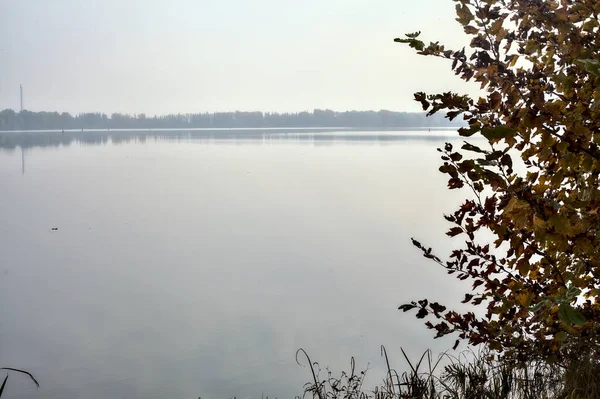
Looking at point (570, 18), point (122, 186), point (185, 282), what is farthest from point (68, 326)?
point (122, 186)

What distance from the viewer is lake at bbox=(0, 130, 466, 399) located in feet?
17.2

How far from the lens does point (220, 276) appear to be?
8.00 meters

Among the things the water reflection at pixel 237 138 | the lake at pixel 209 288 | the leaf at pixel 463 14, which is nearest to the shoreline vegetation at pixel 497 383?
the lake at pixel 209 288

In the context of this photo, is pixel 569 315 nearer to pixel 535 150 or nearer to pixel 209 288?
pixel 535 150

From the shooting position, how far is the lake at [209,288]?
5.24 m

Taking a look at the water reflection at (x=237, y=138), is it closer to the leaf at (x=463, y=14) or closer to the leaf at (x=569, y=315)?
the leaf at (x=463, y=14)

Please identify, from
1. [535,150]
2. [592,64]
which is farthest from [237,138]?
[592,64]

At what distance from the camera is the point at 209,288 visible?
7.46 metres

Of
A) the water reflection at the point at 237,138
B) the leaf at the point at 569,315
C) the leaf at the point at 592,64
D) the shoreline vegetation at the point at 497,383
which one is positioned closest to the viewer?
the leaf at the point at 569,315

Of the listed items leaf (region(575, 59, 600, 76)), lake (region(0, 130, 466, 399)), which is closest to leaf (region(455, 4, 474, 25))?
leaf (region(575, 59, 600, 76))

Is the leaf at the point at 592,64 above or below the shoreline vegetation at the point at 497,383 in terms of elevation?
above

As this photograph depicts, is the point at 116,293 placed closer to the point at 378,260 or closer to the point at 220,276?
the point at 220,276

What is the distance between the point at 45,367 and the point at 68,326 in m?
0.97

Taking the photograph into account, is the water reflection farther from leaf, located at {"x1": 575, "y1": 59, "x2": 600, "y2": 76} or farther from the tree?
leaf, located at {"x1": 575, "y1": 59, "x2": 600, "y2": 76}
